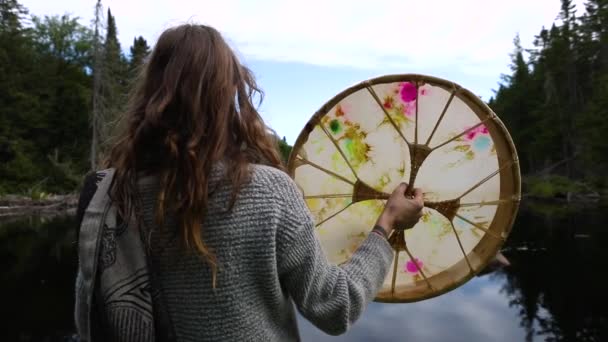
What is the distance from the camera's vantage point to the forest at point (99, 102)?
30641 millimetres

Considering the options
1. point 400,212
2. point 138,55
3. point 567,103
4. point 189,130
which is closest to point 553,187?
point 567,103

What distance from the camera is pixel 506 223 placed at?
216cm

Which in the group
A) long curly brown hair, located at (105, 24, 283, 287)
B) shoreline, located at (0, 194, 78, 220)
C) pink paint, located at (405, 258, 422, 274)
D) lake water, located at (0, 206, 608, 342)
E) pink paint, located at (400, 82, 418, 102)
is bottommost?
lake water, located at (0, 206, 608, 342)

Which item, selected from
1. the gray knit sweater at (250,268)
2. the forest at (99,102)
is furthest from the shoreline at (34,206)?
the gray knit sweater at (250,268)

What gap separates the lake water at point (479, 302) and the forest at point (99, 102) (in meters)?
16.6

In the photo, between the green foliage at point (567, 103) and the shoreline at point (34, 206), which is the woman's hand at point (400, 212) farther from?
the green foliage at point (567, 103)

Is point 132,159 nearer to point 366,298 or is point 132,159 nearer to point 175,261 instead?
point 175,261

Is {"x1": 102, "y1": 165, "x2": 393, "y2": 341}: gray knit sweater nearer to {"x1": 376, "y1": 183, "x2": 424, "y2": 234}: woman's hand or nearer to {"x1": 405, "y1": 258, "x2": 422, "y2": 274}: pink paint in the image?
{"x1": 376, "y1": 183, "x2": 424, "y2": 234}: woman's hand

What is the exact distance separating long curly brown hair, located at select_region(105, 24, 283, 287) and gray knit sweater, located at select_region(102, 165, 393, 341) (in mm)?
29

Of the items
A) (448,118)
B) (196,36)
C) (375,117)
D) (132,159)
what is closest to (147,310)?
(132,159)

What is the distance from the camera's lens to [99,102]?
31.7m

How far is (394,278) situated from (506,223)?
0.50 meters

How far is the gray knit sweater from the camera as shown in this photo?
1121 mm

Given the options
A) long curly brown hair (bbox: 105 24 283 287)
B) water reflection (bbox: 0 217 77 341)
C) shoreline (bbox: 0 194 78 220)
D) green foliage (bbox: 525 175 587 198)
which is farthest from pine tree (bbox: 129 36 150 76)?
green foliage (bbox: 525 175 587 198)
